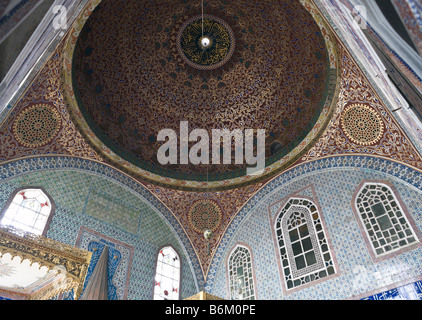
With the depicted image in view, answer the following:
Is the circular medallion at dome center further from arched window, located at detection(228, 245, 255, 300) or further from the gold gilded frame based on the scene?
the gold gilded frame

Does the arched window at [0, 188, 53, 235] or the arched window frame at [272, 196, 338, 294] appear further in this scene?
the arched window frame at [272, 196, 338, 294]

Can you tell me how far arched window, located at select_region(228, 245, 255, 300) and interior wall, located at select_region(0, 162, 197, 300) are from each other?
1.00 meters

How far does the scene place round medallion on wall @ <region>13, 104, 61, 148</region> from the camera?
21.2 ft

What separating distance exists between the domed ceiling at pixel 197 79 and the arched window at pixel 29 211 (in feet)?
5.75

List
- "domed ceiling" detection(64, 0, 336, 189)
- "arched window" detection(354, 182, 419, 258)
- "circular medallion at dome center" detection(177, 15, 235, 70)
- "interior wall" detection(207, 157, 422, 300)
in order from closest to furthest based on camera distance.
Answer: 1. "interior wall" detection(207, 157, 422, 300)
2. "arched window" detection(354, 182, 419, 258)
3. "domed ceiling" detection(64, 0, 336, 189)
4. "circular medallion at dome center" detection(177, 15, 235, 70)

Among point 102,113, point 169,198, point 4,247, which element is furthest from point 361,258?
point 102,113

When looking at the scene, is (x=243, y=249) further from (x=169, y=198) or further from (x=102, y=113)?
(x=102, y=113)

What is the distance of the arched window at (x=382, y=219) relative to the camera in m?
5.73

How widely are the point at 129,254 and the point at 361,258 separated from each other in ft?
15.8

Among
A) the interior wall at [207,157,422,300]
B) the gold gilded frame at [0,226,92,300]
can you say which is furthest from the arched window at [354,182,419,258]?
the gold gilded frame at [0,226,92,300]

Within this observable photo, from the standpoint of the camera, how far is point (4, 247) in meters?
4.86

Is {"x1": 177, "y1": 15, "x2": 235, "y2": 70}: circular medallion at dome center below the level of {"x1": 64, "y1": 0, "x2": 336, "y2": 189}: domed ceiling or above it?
above

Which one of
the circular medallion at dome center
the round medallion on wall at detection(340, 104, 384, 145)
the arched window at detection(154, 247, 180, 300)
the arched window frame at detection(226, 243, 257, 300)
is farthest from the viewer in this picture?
the circular medallion at dome center

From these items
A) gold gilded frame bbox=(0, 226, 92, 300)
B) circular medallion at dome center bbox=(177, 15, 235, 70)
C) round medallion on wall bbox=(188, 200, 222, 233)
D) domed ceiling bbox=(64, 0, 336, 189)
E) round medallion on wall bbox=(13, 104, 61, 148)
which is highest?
circular medallion at dome center bbox=(177, 15, 235, 70)
